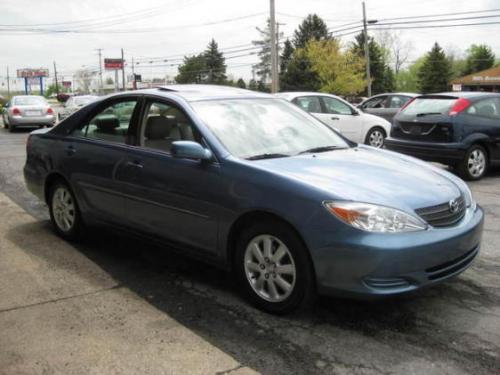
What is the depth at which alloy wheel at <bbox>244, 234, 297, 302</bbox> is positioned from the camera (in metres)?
3.70

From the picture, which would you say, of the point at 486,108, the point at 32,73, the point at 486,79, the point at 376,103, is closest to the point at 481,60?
the point at 486,79

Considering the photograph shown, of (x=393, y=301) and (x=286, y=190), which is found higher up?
(x=286, y=190)

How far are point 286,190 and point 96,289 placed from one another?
1.75 metres

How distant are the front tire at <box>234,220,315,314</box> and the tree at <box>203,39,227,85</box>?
3705 inches

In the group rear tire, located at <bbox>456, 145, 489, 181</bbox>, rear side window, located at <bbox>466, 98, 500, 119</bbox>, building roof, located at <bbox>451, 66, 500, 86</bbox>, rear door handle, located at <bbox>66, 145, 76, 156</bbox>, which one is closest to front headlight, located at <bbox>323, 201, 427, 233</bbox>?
rear door handle, located at <bbox>66, 145, 76, 156</bbox>

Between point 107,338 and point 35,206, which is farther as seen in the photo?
point 35,206

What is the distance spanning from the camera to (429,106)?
9477mm

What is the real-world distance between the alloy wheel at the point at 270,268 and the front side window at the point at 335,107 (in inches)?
375

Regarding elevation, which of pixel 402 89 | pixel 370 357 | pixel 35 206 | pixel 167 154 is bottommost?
pixel 370 357

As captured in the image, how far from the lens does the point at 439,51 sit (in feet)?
261

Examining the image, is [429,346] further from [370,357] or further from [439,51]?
[439,51]

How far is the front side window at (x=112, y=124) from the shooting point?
16.4ft

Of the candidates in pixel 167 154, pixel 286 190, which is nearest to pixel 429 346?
pixel 286 190

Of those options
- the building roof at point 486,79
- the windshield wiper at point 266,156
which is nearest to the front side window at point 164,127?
the windshield wiper at point 266,156
